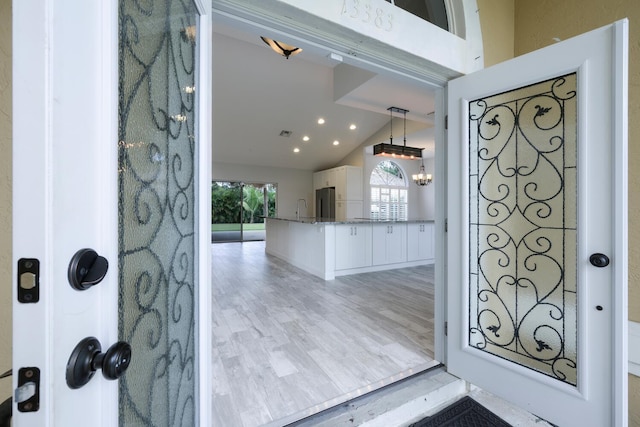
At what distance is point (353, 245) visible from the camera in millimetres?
4754

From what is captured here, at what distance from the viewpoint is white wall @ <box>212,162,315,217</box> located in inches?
350

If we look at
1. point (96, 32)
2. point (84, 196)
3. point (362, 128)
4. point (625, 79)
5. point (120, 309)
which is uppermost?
point (362, 128)

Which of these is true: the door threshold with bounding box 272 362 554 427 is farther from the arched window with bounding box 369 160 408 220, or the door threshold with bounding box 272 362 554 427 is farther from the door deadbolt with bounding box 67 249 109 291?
the arched window with bounding box 369 160 408 220

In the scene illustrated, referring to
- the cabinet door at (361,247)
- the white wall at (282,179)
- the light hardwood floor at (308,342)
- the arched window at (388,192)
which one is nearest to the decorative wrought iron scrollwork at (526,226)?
Result: the light hardwood floor at (308,342)

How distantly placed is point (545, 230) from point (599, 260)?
1.04 feet

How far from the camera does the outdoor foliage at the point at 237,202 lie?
9.80 m

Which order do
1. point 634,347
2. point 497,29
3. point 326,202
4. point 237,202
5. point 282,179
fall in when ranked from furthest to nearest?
point 237,202
point 282,179
point 326,202
point 497,29
point 634,347

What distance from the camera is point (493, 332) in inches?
66.5

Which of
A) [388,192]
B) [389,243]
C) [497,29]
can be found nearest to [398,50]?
[497,29]

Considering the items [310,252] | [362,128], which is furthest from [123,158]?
[362,128]

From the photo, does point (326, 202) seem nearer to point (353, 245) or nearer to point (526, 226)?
point (353, 245)

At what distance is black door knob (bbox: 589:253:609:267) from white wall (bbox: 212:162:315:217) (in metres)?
8.68

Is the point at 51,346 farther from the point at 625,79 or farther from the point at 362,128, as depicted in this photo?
the point at 362,128

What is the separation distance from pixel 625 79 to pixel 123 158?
74.4 inches
